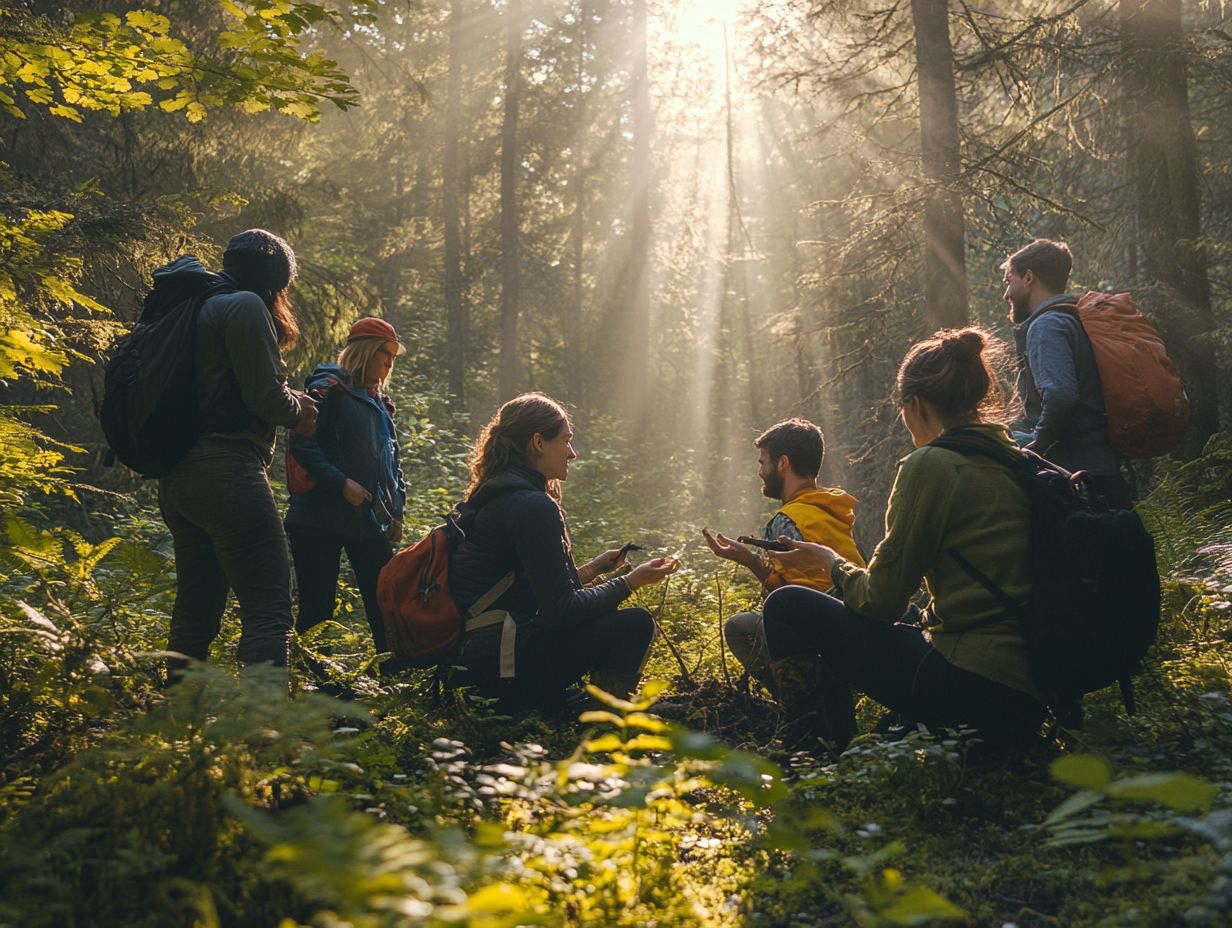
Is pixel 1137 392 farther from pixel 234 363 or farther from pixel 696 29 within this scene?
pixel 696 29

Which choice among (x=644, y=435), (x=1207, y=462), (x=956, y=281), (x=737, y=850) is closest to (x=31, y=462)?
(x=737, y=850)

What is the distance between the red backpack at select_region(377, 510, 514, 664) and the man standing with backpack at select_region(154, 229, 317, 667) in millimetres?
607

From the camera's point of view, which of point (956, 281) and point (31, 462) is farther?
point (956, 281)

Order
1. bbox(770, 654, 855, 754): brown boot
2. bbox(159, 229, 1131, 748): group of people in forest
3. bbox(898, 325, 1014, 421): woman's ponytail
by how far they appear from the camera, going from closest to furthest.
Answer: bbox(159, 229, 1131, 748): group of people in forest, bbox(898, 325, 1014, 421): woman's ponytail, bbox(770, 654, 855, 754): brown boot

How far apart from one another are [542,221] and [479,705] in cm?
2254

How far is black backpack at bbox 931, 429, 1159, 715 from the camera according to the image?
346 cm

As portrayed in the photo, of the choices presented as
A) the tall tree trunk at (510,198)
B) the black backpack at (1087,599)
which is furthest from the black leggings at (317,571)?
the tall tree trunk at (510,198)

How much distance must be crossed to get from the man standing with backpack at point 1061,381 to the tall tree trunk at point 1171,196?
454cm

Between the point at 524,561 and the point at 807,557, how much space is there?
53.0 inches

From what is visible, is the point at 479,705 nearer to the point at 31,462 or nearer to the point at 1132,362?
the point at 31,462

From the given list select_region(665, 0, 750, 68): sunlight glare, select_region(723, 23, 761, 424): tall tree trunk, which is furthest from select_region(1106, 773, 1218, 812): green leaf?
select_region(665, 0, 750, 68): sunlight glare

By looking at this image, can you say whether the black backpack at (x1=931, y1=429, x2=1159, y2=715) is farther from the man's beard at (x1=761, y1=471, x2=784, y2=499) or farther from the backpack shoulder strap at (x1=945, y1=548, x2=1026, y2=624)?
the man's beard at (x1=761, y1=471, x2=784, y2=499)

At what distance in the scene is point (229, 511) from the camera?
4.10 meters

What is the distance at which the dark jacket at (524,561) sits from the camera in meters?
4.64
